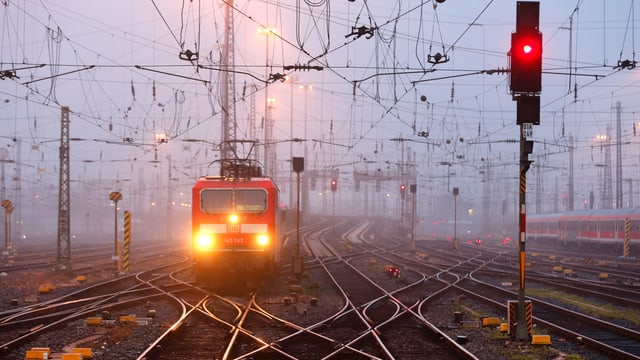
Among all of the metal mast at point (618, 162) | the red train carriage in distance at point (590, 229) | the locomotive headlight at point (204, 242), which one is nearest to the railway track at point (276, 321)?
the locomotive headlight at point (204, 242)

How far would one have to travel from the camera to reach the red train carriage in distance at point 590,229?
46.2 meters

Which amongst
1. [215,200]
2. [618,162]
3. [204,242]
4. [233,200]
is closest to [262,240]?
[233,200]

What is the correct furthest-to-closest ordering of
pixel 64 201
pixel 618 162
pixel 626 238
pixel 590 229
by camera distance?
pixel 590 229
pixel 618 162
pixel 626 238
pixel 64 201

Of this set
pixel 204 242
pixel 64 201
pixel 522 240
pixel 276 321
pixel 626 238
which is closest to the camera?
→ pixel 522 240

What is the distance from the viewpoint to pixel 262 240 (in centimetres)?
2075

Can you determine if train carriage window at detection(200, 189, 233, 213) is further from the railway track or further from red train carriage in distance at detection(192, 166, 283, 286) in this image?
the railway track

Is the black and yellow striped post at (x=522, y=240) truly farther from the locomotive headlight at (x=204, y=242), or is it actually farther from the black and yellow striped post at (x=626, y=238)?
the black and yellow striped post at (x=626, y=238)

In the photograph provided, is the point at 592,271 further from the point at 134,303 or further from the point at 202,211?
the point at 134,303

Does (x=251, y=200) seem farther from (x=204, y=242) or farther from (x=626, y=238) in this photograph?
(x=626, y=238)

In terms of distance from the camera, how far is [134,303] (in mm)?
18094

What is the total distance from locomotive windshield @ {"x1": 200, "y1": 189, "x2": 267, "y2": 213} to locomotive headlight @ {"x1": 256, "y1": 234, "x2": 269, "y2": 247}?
2.49 ft

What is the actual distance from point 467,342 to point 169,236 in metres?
63.2

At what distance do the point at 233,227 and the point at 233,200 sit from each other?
2.68ft

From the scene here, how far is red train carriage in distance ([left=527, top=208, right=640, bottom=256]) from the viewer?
46169 mm
